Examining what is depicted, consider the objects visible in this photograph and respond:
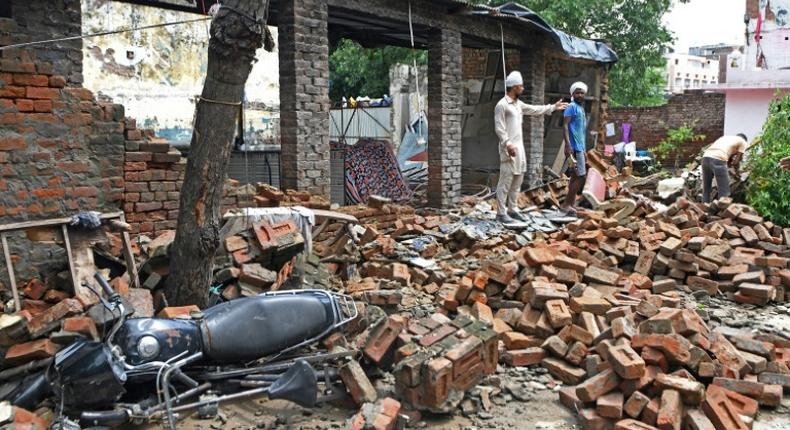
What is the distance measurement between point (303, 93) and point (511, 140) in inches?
115

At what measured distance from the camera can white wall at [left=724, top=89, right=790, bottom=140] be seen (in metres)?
18.9

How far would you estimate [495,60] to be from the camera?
46.3 feet

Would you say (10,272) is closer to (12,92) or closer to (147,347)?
(12,92)

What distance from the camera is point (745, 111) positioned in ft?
63.3

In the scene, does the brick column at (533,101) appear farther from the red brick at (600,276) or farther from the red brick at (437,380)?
the red brick at (437,380)

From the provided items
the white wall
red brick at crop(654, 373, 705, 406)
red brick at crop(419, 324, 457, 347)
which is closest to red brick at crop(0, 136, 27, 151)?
red brick at crop(419, 324, 457, 347)

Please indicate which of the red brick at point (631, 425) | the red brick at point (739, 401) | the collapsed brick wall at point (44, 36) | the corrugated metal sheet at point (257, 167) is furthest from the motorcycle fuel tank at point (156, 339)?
the corrugated metal sheet at point (257, 167)

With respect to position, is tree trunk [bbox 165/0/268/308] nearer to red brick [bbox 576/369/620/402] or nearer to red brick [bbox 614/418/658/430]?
red brick [bbox 576/369/620/402]

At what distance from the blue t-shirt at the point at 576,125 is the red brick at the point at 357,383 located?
21.8ft

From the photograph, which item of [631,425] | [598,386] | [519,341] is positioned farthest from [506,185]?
[631,425]

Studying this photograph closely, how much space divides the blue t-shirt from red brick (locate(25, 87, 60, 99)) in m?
6.84

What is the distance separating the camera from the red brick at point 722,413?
391 cm

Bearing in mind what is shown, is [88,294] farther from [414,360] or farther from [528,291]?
[528,291]

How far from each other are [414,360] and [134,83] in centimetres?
1330
